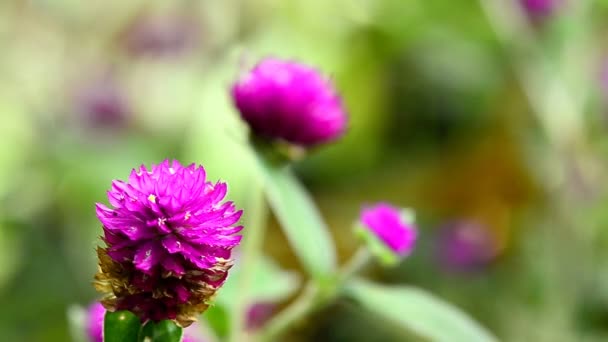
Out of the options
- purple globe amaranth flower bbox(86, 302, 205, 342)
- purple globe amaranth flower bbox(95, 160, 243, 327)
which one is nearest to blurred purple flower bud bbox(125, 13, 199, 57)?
purple globe amaranth flower bbox(86, 302, 205, 342)

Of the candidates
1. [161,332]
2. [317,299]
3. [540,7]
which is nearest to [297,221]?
[317,299]

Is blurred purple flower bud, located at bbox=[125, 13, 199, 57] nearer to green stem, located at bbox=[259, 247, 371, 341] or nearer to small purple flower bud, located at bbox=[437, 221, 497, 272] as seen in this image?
small purple flower bud, located at bbox=[437, 221, 497, 272]

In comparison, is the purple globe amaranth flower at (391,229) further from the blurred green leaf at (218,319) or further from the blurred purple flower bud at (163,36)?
the blurred purple flower bud at (163,36)

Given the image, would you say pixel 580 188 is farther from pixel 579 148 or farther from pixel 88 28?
pixel 88 28

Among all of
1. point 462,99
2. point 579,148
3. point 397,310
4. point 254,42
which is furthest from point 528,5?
point 397,310

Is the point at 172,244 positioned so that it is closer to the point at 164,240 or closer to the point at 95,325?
the point at 164,240

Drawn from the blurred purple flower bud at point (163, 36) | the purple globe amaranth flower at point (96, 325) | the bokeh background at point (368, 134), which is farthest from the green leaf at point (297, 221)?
the blurred purple flower bud at point (163, 36)

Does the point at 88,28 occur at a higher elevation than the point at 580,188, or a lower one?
higher
